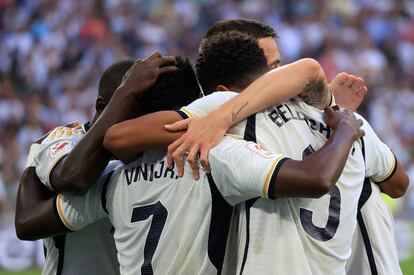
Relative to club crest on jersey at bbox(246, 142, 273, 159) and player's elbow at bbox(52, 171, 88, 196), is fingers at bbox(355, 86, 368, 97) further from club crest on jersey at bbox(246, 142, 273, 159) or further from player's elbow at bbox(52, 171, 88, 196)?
player's elbow at bbox(52, 171, 88, 196)

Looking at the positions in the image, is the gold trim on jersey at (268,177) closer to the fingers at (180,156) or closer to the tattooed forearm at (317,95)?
the fingers at (180,156)

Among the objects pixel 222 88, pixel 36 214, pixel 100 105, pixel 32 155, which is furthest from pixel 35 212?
pixel 222 88

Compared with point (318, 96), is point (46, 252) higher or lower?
lower

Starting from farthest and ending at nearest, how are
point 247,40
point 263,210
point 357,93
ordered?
point 357,93 < point 247,40 < point 263,210

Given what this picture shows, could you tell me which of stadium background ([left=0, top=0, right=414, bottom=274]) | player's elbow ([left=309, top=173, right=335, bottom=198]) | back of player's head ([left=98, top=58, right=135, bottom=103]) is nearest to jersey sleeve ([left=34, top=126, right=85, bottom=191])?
back of player's head ([left=98, top=58, right=135, bottom=103])

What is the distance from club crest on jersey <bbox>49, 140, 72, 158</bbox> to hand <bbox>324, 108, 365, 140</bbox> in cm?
110

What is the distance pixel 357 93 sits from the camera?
153 inches

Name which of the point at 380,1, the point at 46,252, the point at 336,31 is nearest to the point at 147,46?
the point at 336,31

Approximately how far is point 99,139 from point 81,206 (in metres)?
0.35

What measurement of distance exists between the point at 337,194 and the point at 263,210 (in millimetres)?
330

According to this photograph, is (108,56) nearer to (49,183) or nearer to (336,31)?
(336,31)

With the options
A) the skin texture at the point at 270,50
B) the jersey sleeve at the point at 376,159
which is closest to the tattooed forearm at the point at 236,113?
the skin texture at the point at 270,50

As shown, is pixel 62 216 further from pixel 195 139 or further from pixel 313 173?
pixel 313 173

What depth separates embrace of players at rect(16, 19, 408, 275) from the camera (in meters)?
3.28
